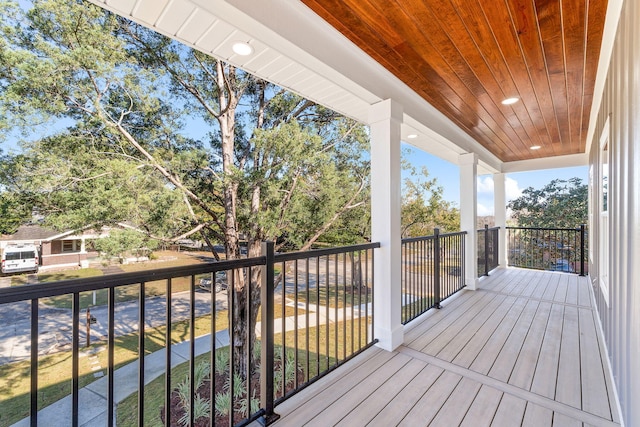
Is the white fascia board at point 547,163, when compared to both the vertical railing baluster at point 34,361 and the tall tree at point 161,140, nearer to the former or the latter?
the tall tree at point 161,140

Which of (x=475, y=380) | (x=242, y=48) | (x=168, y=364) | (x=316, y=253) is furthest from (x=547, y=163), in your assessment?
(x=168, y=364)

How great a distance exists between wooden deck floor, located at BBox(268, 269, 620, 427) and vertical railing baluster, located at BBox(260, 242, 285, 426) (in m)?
0.11

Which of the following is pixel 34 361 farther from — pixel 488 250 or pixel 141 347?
pixel 488 250

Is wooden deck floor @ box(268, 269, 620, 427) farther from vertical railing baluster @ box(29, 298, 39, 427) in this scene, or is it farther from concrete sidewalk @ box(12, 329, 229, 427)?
concrete sidewalk @ box(12, 329, 229, 427)

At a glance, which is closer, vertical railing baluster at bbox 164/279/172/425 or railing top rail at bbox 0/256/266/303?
railing top rail at bbox 0/256/266/303

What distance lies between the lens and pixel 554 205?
456 inches

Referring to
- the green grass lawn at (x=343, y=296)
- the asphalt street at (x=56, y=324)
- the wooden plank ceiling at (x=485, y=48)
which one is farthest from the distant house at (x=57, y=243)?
the wooden plank ceiling at (x=485, y=48)

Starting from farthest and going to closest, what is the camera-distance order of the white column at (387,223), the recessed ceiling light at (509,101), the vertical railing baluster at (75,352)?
the recessed ceiling light at (509,101) < the white column at (387,223) < the vertical railing baluster at (75,352)

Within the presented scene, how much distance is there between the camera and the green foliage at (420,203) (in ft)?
31.0

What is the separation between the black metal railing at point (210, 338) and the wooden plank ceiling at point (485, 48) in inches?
64.0

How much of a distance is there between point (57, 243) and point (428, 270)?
6.49m

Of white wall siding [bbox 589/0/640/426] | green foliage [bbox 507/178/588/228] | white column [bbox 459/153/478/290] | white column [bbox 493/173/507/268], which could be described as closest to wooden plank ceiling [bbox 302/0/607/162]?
white wall siding [bbox 589/0/640/426]

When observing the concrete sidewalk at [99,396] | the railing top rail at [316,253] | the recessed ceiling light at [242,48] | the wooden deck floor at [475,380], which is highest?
the recessed ceiling light at [242,48]

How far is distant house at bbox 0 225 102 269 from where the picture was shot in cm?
440
